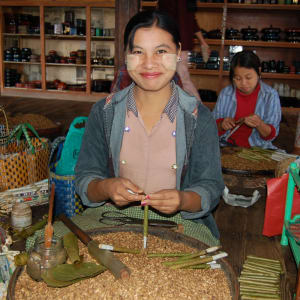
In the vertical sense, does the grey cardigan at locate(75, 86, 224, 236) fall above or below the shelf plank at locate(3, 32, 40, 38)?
below

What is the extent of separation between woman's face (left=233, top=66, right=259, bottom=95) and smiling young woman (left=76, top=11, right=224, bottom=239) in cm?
144

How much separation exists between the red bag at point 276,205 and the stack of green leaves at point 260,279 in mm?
415

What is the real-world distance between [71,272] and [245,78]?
2.21 metres

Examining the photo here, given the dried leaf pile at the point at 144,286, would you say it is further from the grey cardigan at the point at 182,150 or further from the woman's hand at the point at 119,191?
the grey cardigan at the point at 182,150

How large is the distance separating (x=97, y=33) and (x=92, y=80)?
857mm

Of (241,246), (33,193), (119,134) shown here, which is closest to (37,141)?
(33,193)

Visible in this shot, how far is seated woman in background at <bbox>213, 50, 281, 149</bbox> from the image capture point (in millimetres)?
2752

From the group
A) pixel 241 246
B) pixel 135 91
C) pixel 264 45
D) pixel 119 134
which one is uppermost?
pixel 264 45

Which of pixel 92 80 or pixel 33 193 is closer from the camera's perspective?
pixel 33 193

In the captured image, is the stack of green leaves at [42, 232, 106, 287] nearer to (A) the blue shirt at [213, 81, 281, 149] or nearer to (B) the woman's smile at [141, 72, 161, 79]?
(B) the woman's smile at [141, 72, 161, 79]

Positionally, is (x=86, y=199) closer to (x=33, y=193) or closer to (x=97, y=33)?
(x=33, y=193)

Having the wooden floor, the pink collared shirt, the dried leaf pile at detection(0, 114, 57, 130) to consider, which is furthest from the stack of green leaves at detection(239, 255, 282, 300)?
the dried leaf pile at detection(0, 114, 57, 130)

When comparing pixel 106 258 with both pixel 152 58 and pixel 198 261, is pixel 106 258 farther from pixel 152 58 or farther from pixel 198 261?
pixel 152 58

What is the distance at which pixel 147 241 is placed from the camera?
1.17 meters
